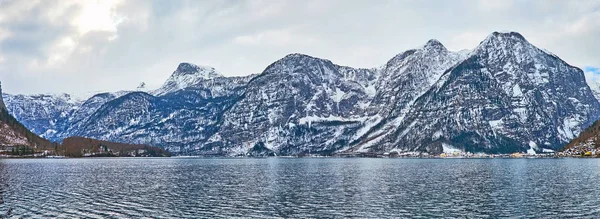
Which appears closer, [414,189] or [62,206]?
[62,206]

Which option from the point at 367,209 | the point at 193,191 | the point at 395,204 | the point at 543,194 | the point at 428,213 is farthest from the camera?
the point at 193,191

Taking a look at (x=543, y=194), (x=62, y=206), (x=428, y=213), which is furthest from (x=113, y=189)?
(x=543, y=194)

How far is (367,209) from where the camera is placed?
83500 millimetres

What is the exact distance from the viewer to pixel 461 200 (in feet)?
308

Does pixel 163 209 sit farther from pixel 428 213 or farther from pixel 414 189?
pixel 414 189

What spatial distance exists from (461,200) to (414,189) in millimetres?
21416

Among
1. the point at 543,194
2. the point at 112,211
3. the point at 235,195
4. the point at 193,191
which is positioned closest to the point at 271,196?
the point at 235,195

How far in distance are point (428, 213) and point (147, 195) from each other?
57.3 m

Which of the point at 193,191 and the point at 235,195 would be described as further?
the point at 193,191

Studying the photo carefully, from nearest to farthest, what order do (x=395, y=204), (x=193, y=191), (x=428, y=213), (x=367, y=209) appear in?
(x=428, y=213) → (x=367, y=209) → (x=395, y=204) → (x=193, y=191)

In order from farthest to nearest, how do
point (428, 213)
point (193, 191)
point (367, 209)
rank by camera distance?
1. point (193, 191)
2. point (367, 209)
3. point (428, 213)

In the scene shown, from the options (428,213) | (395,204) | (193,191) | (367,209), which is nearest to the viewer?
(428,213)

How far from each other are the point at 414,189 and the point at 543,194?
2665 centimetres

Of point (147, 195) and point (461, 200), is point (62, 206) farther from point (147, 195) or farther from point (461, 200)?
point (461, 200)
